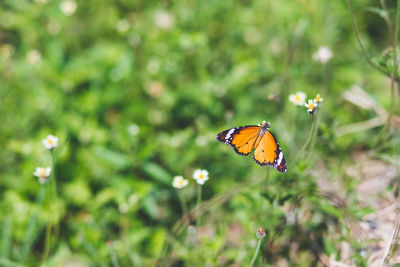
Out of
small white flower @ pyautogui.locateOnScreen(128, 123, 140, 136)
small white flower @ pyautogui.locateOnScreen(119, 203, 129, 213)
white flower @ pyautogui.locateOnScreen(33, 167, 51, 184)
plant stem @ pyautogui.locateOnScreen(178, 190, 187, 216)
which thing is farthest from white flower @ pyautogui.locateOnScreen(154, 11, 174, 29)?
white flower @ pyautogui.locateOnScreen(33, 167, 51, 184)

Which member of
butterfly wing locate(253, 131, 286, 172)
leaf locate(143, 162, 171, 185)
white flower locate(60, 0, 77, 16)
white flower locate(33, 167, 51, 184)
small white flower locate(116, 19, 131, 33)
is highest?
white flower locate(60, 0, 77, 16)

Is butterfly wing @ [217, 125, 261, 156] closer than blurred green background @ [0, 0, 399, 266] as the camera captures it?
Yes

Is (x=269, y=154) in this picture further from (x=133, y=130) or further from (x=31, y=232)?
(x=31, y=232)

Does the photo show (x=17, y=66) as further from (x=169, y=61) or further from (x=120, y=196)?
(x=120, y=196)

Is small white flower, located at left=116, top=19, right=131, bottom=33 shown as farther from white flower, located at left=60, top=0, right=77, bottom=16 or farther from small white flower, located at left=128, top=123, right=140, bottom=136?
small white flower, located at left=128, top=123, right=140, bottom=136

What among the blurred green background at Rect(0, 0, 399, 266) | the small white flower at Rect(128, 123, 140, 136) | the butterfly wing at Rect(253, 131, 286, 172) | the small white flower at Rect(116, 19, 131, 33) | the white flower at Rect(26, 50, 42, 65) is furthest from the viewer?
the small white flower at Rect(116, 19, 131, 33)

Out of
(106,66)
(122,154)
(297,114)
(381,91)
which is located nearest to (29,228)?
(122,154)

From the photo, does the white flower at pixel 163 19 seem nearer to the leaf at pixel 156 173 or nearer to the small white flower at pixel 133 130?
the small white flower at pixel 133 130

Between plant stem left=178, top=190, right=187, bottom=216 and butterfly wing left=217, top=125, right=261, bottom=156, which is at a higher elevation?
butterfly wing left=217, top=125, right=261, bottom=156
